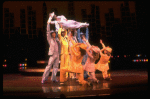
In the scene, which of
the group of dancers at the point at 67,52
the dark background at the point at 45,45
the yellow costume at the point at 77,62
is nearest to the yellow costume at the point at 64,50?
the group of dancers at the point at 67,52

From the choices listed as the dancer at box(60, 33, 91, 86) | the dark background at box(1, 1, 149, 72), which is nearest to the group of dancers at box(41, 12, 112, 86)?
the dancer at box(60, 33, 91, 86)

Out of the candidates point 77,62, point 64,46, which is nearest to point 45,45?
point 64,46

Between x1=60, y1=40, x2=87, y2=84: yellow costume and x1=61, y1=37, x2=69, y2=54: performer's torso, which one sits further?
x1=61, y1=37, x2=69, y2=54: performer's torso

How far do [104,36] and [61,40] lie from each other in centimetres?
1084

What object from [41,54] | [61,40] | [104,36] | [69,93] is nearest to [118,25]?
[104,36]

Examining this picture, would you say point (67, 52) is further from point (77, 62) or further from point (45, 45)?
point (45, 45)

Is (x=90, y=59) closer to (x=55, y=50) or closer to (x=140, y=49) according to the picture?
(x=55, y=50)

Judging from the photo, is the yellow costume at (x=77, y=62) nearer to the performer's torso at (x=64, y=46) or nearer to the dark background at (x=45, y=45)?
the performer's torso at (x=64, y=46)

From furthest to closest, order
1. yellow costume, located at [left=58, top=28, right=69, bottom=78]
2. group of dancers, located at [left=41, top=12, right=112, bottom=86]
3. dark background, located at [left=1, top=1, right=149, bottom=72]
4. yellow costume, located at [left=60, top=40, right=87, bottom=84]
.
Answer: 1. dark background, located at [left=1, top=1, right=149, bottom=72]
2. yellow costume, located at [left=58, top=28, right=69, bottom=78]
3. group of dancers, located at [left=41, top=12, right=112, bottom=86]
4. yellow costume, located at [left=60, top=40, right=87, bottom=84]

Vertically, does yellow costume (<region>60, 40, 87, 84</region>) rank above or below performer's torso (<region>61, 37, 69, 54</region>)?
below

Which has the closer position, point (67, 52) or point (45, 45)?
point (67, 52)

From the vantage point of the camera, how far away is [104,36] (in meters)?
19.7

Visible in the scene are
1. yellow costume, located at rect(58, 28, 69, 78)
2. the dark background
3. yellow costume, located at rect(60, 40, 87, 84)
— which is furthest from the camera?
the dark background

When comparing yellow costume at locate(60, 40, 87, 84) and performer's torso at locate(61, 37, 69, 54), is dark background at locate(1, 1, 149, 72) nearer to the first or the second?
performer's torso at locate(61, 37, 69, 54)
